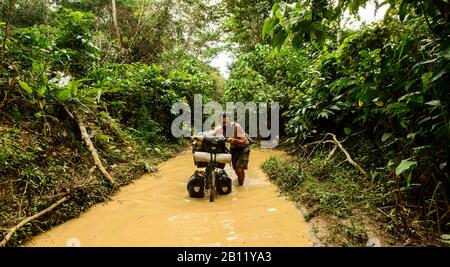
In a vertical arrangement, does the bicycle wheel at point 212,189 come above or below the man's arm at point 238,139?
below

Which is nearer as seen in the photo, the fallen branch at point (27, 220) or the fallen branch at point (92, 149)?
the fallen branch at point (27, 220)

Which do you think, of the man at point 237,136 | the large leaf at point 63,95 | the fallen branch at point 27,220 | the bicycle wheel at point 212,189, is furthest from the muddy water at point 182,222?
the large leaf at point 63,95

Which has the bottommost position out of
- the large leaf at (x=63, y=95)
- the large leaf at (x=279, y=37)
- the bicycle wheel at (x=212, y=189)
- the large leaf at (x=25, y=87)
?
the bicycle wheel at (x=212, y=189)

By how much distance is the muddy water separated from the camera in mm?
3334

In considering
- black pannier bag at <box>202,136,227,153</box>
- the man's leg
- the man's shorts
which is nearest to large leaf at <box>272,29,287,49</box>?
black pannier bag at <box>202,136,227,153</box>

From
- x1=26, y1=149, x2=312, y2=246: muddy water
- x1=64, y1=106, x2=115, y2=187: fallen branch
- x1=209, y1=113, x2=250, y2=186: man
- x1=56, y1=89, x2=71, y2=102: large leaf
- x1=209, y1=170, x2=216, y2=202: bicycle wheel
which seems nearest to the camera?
x1=26, y1=149, x2=312, y2=246: muddy water

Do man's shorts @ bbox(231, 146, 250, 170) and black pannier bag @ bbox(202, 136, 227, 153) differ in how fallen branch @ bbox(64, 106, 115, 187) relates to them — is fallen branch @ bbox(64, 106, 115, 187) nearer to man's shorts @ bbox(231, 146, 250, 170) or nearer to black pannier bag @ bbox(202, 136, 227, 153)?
black pannier bag @ bbox(202, 136, 227, 153)

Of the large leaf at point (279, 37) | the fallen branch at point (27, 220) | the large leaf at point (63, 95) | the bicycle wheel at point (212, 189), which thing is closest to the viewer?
the large leaf at point (279, 37)

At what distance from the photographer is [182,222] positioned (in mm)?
3881

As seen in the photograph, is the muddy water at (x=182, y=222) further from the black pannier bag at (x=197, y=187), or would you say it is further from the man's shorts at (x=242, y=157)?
the man's shorts at (x=242, y=157)

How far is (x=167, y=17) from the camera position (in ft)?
45.1

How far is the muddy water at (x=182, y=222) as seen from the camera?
3.33 m

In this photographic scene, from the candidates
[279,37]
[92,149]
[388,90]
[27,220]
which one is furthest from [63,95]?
[388,90]

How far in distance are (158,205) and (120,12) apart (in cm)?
1401
